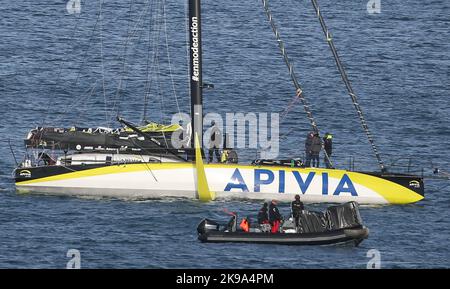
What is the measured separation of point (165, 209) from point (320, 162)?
11.0m

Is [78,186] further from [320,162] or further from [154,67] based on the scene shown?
[154,67]

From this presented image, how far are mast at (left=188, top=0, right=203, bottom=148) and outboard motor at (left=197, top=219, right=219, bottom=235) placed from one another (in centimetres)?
870

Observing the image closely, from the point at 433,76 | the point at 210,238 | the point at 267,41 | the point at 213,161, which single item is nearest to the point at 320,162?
the point at 213,161

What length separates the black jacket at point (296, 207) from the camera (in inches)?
2304

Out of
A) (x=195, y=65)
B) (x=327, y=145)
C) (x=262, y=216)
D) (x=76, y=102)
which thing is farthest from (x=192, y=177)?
(x=76, y=102)

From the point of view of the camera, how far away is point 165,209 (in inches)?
2480

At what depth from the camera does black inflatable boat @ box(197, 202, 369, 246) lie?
186ft

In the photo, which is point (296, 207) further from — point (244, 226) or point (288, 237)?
point (244, 226)

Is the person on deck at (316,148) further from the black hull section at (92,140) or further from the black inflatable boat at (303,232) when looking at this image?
the black inflatable boat at (303,232)

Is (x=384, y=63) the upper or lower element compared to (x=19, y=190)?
upper

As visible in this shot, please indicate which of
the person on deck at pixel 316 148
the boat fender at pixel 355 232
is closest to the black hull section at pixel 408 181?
the person on deck at pixel 316 148

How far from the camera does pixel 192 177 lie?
64.4 m

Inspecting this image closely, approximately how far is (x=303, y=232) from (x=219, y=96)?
28.6 m

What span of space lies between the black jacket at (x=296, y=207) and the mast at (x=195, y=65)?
8.03 metres
